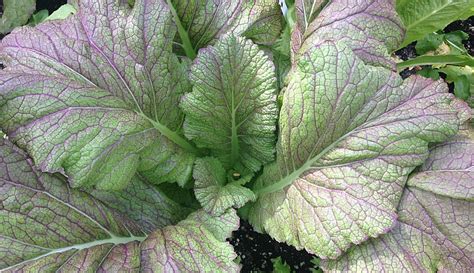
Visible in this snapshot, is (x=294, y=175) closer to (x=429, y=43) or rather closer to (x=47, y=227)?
(x=47, y=227)

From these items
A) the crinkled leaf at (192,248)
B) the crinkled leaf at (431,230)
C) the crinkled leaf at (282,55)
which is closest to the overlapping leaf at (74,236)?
the crinkled leaf at (192,248)

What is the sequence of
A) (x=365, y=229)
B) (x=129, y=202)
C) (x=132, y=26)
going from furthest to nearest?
(x=129, y=202), (x=132, y=26), (x=365, y=229)

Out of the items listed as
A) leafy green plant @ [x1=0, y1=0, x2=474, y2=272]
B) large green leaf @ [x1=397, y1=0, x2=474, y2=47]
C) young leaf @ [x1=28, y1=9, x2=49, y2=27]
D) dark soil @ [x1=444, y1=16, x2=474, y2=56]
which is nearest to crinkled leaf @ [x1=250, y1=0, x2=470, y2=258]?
leafy green plant @ [x1=0, y1=0, x2=474, y2=272]

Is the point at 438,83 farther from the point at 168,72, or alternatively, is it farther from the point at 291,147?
the point at 168,72

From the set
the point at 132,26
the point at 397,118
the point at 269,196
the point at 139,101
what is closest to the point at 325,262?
the point at 269,196

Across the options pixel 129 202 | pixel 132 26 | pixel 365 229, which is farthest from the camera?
pixel 129 202

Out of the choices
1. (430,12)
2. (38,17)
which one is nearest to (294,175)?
(430,12)
